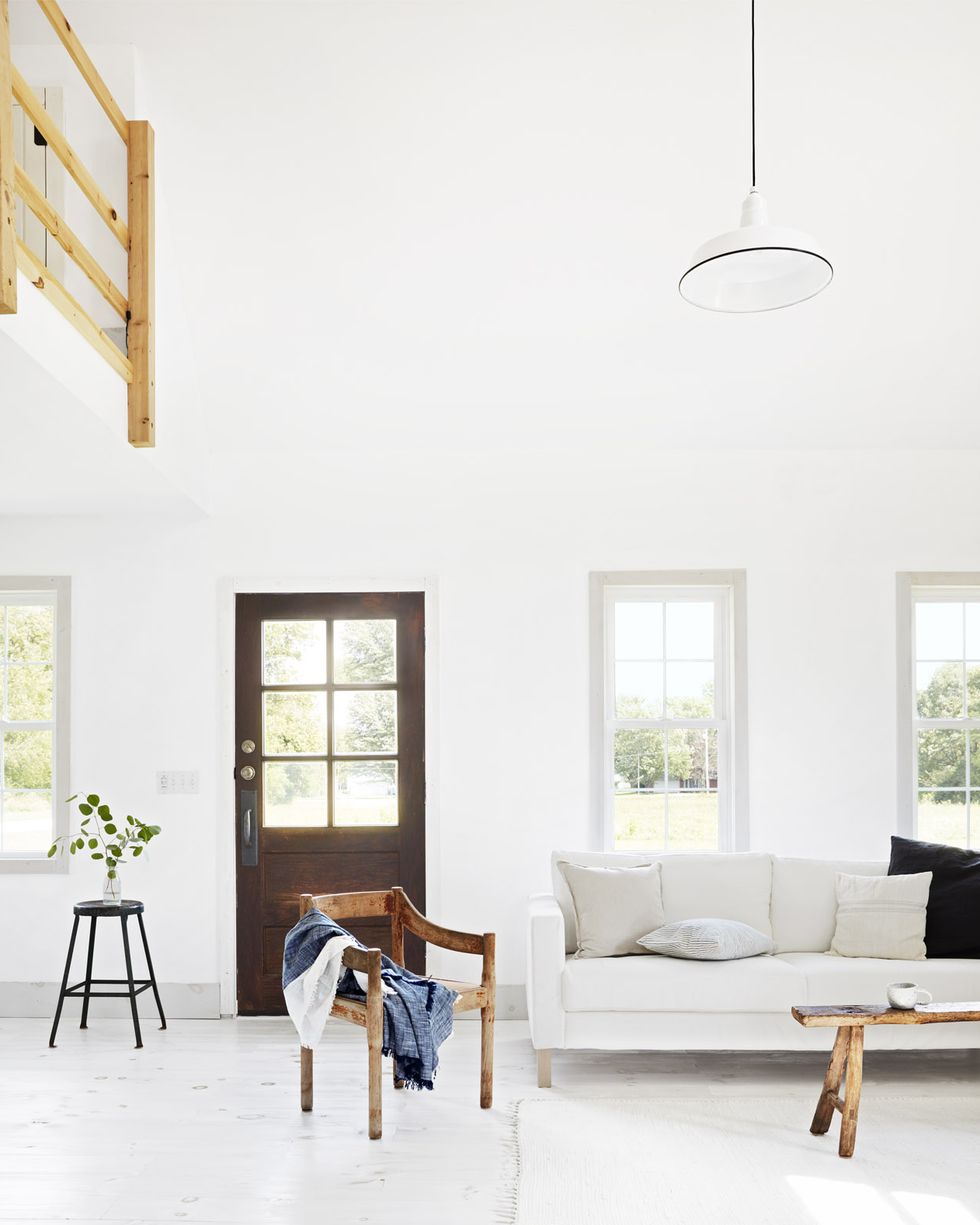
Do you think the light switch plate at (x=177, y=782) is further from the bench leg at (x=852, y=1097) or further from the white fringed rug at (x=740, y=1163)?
the bench leg at (x=852, y=1097)

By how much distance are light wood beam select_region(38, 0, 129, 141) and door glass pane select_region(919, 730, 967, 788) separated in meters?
4.37

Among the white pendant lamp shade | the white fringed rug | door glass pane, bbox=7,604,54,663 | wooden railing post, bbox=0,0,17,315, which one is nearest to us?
wooden railing post, bbox=0,0,17,315

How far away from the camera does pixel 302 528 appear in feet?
17.9

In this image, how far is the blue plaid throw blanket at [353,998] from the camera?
3.83m

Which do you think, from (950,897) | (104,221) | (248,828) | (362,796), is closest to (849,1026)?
(950,897)

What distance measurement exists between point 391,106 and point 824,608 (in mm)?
3013

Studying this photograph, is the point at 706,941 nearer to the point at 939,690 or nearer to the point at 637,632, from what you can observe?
the point at 637,632

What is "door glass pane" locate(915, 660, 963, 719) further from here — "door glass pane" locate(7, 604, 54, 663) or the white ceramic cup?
"door glass pane" locate(7, 604, 54, 663)

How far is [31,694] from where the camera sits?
5.47 m

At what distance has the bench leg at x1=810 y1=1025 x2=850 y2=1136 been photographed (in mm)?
3729

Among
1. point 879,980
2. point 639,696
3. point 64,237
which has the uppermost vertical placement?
point 64,237

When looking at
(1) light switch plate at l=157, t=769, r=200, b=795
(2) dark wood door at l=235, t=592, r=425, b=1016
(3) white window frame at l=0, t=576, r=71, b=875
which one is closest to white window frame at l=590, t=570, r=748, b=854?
(2) dark wood door at l=235, t=592, r=425, b=1016

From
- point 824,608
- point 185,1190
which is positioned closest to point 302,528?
point 824,608

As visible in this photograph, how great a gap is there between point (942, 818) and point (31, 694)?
14.7ft
